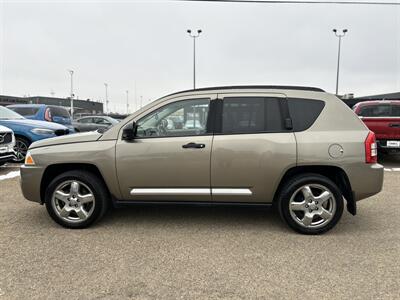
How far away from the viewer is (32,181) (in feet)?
14.6

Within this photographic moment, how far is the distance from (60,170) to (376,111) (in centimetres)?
891

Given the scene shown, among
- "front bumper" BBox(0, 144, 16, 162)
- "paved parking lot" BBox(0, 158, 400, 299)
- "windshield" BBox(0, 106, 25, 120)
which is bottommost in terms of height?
"paved parking lot" BBox(0, 158, 400, 299)

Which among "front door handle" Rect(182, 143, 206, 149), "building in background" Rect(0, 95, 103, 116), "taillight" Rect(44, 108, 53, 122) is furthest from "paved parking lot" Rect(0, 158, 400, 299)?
"building in background" Rect(0, 95, 103, 116)

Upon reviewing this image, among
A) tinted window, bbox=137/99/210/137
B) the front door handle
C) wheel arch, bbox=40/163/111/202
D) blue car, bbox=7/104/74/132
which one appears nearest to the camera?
the front door handle

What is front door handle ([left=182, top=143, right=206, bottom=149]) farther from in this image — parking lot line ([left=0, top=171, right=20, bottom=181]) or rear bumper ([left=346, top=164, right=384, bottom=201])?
parking lot line ([left=0, top=171, right=20, bottom=181])

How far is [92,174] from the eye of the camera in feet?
14.6

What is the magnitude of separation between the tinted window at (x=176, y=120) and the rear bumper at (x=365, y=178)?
6.02ft

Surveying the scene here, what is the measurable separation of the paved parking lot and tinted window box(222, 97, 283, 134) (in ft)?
4.14

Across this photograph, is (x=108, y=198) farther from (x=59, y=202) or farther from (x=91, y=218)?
(x=59, y=202)

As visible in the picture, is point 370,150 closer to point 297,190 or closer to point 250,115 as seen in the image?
point 297,190

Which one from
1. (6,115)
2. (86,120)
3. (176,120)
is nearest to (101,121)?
(86,120)

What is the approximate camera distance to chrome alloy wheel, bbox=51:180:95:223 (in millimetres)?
4379

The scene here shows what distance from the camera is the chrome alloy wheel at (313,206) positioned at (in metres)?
4.17

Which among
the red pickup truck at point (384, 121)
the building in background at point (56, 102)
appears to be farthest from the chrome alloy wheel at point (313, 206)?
the building in background at point (56, 102)
